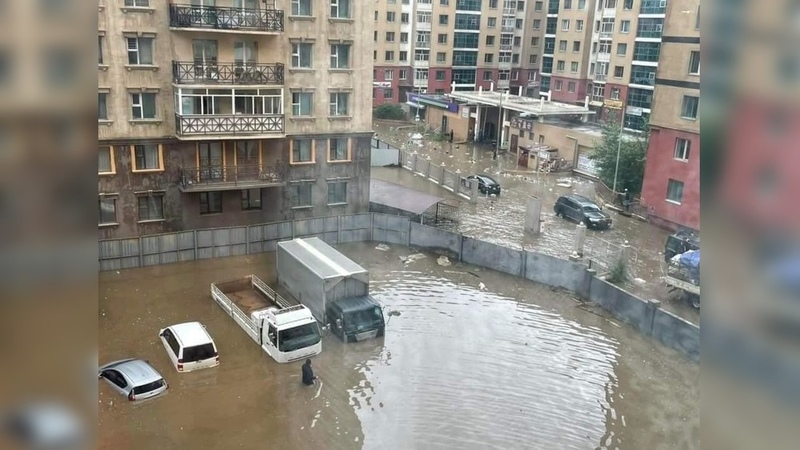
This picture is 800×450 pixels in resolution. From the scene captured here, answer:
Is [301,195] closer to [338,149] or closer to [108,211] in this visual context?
[338,149]

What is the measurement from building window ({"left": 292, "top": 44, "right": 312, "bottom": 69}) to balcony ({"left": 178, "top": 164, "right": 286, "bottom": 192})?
2.58m

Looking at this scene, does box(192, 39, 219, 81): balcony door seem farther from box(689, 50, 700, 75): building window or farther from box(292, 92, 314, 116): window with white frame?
box(689, 50, 700, 75): building window

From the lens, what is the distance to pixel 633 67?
3016cm

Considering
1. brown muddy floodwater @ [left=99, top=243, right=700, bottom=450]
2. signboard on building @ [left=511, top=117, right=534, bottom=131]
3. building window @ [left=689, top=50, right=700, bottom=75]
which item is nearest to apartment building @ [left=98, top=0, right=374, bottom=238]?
brown muddy floodwater @ [left=99, top=243, right=700, bottom=450]

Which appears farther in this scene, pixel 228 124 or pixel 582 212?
pixel 582 212

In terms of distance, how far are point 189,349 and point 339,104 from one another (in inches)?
329

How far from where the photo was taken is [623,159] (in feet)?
64.4

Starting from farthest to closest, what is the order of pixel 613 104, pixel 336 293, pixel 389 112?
pixel 389 112
pixel 613 104
pixel 336 293

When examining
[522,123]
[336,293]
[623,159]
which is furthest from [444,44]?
[336,293]

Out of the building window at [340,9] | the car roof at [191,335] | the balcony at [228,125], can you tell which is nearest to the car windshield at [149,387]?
the car roof at [191,335]

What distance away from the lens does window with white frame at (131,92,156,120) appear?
13672 millimetres

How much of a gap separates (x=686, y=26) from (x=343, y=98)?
26.8ft

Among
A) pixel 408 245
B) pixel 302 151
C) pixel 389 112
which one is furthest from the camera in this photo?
pixel 389 112
